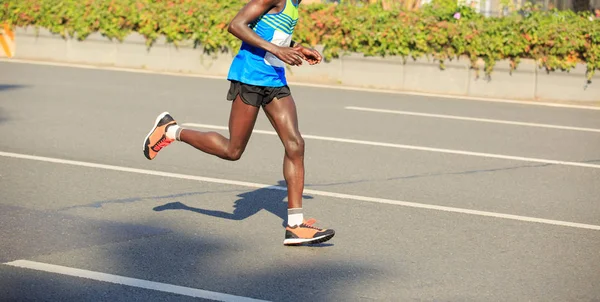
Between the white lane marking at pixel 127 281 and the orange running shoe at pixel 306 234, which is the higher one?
the orange running shoe at pixel 306 234

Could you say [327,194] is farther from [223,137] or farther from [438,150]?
[438,150]

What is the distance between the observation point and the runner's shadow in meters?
7.36

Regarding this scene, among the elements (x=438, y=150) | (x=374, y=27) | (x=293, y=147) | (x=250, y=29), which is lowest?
(x=438, y=150)

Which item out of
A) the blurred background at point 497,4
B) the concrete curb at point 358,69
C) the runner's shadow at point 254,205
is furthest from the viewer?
the blurred background at point 497,4

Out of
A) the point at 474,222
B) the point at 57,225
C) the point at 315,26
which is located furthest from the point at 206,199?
Answer: the point at 315,26

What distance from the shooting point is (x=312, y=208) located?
7668 mm

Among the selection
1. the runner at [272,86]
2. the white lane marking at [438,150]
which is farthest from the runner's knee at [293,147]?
the white lane marking at [438,150]

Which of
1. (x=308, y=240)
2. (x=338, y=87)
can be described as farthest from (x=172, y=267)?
(x=338, y=87)

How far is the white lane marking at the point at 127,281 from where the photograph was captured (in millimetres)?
5234

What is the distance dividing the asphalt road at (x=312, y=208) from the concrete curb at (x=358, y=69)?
2209 millimetres

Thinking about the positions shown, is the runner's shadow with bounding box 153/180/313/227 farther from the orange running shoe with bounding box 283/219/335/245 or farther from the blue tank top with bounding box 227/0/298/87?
the blue tank top with bounding box 227/0/298/87

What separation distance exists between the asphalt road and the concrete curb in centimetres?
221

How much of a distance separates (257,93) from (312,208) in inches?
56.5

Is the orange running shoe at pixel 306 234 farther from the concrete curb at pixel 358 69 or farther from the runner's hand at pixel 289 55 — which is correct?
the concrete curb at pixel 358 69
